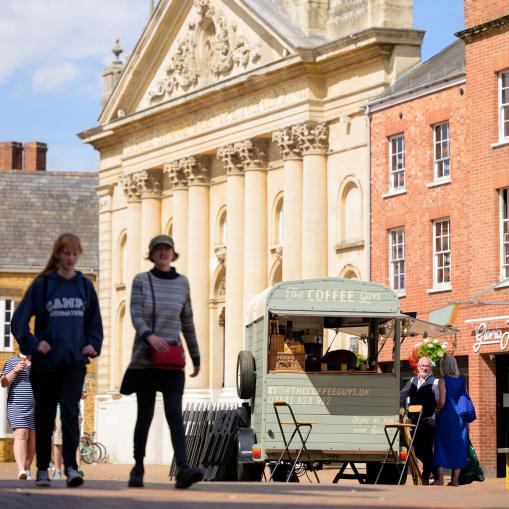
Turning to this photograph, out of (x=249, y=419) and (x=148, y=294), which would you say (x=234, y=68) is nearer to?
(x=249, y=419)

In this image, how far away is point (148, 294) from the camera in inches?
635

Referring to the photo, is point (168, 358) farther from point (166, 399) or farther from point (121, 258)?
point (121, 258)

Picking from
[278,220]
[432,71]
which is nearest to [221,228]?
[278,220]

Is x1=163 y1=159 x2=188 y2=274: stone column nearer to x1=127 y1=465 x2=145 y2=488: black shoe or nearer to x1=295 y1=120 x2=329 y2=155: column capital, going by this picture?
x1=295 y1=120 x2=329 y2=155: column capital

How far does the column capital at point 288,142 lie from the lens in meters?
52.6

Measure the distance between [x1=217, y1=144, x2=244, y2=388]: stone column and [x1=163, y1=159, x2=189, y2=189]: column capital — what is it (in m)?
3.04

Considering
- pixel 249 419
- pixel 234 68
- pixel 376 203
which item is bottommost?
pixel 249 419

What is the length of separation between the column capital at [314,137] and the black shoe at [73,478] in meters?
36.3

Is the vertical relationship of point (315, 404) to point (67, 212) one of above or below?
below

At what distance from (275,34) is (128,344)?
48.5 ft

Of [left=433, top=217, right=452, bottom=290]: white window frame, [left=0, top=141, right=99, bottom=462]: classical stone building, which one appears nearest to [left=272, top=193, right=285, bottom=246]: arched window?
[left=433, top=217, right=452, bottom=290]: white window frame

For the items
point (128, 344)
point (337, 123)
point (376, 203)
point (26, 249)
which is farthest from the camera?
point (26, 249)

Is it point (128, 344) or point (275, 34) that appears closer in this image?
point (275, 34)

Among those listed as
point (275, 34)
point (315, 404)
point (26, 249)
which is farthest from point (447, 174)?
point (26, 249)
